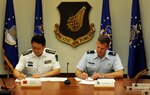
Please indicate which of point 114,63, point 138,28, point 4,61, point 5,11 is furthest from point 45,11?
point 114,63

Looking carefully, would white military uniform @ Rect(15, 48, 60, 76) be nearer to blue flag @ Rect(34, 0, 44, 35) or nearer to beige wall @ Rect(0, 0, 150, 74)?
blue flag @ Rect(34, 0, 44, 35)

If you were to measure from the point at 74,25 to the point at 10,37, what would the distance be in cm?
127

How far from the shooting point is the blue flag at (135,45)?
19.2 feet

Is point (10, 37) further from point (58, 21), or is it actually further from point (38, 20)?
point (58, 21)

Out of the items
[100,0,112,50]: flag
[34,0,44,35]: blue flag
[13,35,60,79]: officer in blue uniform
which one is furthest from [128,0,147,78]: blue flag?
[13,35,60,79]: officer in blue uniform

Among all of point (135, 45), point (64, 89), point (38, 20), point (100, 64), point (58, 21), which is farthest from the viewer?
point (58, 21)

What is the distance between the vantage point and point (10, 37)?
599 cm

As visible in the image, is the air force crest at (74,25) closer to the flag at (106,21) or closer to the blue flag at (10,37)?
the flag at (106,21)

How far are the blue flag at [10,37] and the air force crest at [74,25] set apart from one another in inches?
32.9

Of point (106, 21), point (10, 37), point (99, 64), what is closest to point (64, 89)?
point (99, 64)

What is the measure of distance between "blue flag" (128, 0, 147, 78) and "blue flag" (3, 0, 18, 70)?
223cm

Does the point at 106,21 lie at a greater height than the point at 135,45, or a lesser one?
greater

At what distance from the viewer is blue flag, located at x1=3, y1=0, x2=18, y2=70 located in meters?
5.98

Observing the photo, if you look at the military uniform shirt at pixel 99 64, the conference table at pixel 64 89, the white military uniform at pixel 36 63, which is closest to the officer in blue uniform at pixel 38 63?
the white military uniform at pixel 36 63
